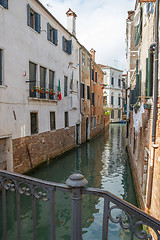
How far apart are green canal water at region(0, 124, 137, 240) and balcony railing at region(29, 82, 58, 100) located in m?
3.71

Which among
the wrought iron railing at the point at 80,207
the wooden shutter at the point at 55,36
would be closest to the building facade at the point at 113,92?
the wooden shutter at the point at 55,36

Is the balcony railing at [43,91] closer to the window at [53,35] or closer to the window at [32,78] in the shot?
the window at [32,78]

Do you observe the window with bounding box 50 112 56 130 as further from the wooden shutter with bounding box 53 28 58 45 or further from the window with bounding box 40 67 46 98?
the wooden shutter with bounding box 53 28 58 45

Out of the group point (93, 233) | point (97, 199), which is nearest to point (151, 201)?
point (93, 233)

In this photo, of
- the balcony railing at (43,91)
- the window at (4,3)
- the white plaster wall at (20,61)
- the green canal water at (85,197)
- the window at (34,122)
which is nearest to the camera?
the green canal water at (85,197)

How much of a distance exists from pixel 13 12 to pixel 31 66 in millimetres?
2453

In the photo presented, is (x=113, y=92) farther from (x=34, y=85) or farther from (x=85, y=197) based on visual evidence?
(x=85, y=197)

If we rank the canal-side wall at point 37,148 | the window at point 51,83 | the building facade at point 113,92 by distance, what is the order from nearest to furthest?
the canal-side wall at point 37,148 < the window at point 51,83 < the building facade at point 113,92

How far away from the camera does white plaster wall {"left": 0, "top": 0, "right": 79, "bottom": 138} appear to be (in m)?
7.51

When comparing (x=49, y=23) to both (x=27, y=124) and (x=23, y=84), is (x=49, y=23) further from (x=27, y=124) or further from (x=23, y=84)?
(x=27, y=124)

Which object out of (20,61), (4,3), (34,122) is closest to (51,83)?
(34,122)

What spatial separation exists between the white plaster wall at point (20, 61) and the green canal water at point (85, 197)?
2.48 metres

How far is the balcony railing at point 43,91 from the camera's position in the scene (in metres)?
9.49

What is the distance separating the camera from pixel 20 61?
28.0 ft
